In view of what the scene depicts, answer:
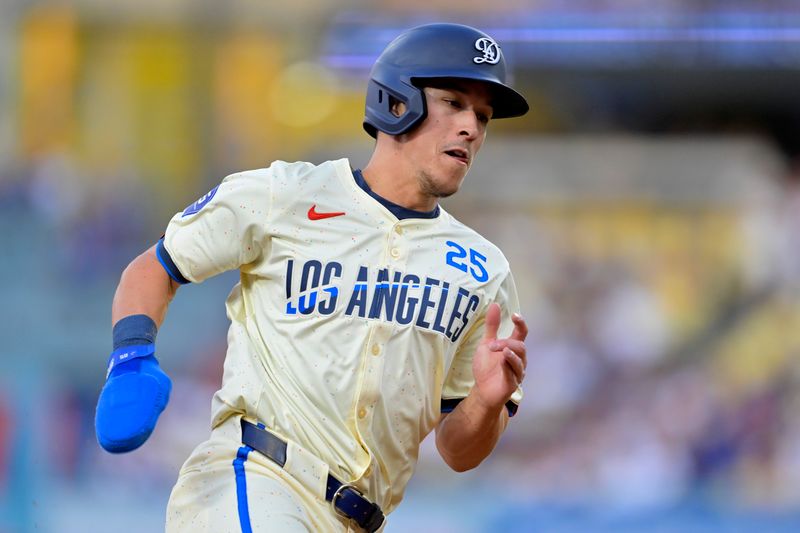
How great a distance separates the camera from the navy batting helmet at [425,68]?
14.2 feet

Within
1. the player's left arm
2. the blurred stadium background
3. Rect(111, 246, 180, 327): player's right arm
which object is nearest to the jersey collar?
the player's left arm

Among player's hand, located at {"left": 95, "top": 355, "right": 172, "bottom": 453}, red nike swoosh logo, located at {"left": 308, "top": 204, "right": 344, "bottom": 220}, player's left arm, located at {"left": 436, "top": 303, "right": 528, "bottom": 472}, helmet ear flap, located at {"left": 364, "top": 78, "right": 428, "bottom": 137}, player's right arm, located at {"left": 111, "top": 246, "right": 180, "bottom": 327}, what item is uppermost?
helmet ear flap, located at {"left": 364, "top": 78, "right": 428, "bottom": 137}

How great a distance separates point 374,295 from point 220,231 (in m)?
0.53

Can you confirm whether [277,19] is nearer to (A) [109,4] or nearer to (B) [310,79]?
(B) [310,79]

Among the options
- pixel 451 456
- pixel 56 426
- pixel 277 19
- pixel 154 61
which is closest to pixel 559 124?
pixel 277 19

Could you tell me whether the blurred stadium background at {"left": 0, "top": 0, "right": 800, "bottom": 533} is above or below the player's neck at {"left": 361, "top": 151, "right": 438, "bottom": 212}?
above

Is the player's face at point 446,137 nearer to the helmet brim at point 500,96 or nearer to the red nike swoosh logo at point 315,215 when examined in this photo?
the helmet brim at point 500,96

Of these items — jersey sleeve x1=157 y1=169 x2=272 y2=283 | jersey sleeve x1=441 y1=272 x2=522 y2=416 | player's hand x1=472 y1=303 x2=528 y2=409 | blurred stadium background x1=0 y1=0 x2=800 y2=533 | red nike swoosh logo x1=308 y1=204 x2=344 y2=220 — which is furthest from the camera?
blurred stadium background x1=0 y1=0 x2=800 y2=533

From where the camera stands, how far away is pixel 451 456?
4543 millimetres

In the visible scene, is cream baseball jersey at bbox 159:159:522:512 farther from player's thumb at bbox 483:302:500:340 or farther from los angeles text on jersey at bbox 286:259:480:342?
player's thumb at bbox 483:302:500:340

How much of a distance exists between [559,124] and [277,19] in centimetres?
391

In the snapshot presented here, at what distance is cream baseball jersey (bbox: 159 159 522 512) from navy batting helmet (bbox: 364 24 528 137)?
0.32 meters

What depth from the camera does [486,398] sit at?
13.9 ft

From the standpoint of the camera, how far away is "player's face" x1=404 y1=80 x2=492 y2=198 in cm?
433
